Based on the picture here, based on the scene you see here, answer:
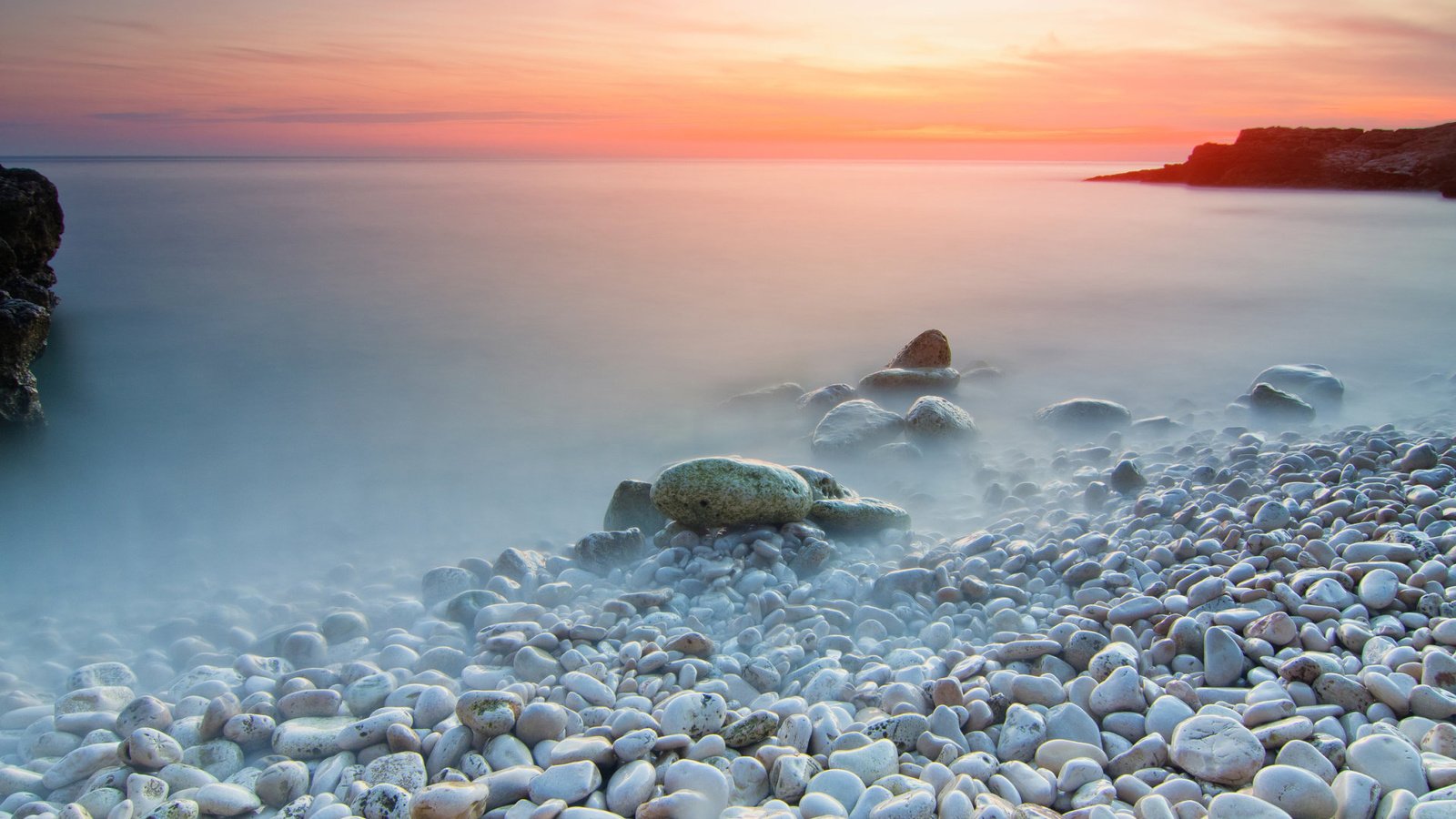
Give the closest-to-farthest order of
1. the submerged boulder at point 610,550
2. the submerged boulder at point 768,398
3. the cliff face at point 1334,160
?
the submerged boulder at point 610,550 → the submerged boulder at point 768,398 → the cliff face at point 1334,160

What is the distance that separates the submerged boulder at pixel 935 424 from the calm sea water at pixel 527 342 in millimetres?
564

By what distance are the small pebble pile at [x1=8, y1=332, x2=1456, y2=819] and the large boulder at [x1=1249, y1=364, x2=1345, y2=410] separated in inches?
94.6

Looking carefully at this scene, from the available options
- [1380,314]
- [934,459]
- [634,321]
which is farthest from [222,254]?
[1380,314]

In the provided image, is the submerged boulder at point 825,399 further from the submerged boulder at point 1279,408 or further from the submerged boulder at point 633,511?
the submerged boulder at point 1279,408

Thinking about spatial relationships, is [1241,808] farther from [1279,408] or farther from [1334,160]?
[1334,160]

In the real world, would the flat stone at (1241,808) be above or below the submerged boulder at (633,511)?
above

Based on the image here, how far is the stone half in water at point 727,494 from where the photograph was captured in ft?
13.1

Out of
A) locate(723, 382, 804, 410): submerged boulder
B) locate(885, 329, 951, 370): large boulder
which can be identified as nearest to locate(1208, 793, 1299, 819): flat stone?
locate(723, 382, 804, 410): submerged boulder

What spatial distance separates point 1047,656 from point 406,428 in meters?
5.48

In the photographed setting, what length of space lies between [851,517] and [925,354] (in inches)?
141

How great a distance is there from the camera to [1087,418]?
611cm

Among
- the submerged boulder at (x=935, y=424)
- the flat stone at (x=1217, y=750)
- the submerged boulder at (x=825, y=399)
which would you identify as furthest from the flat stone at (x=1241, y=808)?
the submerged boulder at (x=825, y=399)

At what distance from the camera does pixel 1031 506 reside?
4586 millimetres

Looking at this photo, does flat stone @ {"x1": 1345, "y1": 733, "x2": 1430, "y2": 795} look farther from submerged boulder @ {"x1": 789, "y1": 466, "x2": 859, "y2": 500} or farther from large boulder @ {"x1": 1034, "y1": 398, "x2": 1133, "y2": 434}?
large boulder @ {"x1": 1034, "y1": 398, "x2": 1133, "y2": 434}
